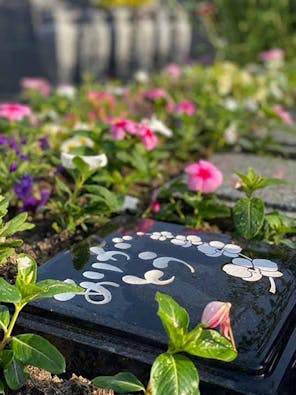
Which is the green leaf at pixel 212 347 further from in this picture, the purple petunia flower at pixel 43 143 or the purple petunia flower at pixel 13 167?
the purple petunia flower at pixel 43 143

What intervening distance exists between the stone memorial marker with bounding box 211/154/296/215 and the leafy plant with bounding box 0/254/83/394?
911 millimetres

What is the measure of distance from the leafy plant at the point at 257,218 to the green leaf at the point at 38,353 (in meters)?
0.69

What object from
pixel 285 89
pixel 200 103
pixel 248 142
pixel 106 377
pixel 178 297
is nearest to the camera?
pixel 106 377

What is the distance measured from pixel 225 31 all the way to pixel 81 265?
16.4 feet

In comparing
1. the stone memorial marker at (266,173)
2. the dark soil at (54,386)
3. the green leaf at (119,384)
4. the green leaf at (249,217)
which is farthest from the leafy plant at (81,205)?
the green leaf at (119,384)

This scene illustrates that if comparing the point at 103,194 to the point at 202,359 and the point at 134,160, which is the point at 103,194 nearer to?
the point at 134,160

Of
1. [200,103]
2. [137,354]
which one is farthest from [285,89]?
[137,354]

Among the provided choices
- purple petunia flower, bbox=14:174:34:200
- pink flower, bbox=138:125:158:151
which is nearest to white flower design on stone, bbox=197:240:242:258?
purple petunia flower, bbox=14:174:34:200

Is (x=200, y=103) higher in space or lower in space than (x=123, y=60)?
higher

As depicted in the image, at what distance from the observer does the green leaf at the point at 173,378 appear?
1.16 meters

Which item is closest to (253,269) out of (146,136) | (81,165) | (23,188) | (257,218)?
(257,218)

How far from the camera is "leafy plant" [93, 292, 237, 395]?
→ 116cm

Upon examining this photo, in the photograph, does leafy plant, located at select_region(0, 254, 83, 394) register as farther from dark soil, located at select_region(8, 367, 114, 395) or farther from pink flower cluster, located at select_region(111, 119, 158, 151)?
pink flower cluster, located at select_region(111, 119, 158, 151)

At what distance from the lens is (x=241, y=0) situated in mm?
6031
